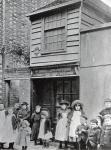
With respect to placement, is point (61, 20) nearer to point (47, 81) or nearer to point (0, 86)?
point (47, 81)

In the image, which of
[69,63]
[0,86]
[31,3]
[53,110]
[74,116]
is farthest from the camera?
[31,3]

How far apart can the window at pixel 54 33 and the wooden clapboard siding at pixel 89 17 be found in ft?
2.50

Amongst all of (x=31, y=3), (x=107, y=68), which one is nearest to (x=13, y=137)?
(x=107, y=68)

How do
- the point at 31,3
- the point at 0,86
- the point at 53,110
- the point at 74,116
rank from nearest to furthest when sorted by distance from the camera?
the point at 74,116 < the point at 53,110 < the point at 0,86 < the point at 31,3

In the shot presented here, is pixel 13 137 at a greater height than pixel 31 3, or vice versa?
pixel 31 3

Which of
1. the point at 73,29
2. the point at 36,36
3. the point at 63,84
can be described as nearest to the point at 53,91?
the point at 63,84

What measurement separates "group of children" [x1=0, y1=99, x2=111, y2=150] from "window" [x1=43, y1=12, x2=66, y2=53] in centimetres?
238

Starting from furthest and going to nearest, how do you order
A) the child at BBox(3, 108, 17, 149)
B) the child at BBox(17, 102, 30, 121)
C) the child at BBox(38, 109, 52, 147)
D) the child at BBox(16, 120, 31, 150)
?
the child at BBox(17, 102, 30, 121) < the child at BBox(38, 109, 52, 147) < the child at BBox(3, 108, 17, 149) < the child at BBox(16, 120, 31, 150)

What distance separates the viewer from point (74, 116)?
8453 millimetres

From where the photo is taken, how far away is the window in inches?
412

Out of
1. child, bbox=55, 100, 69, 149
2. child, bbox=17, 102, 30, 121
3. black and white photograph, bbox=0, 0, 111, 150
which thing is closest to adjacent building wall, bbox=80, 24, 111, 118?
black and white photograph, bbox=0, 0, 111, 150

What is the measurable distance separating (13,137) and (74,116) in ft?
7.06

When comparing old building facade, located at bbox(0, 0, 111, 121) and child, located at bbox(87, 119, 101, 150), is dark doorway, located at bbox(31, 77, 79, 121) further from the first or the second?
child, located at bbox(87, 119, 101, 150)

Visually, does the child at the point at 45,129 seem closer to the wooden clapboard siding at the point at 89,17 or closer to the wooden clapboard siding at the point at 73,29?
the wooden clapboard siding at the point at 73,29
